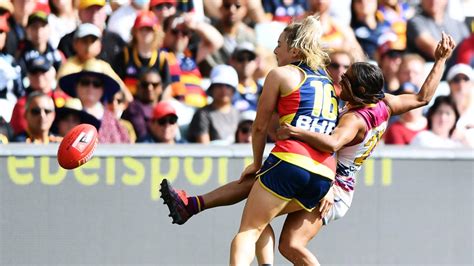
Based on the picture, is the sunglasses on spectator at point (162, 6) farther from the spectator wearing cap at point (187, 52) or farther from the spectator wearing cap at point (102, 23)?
the spectator wearing cap at point (102, 23)

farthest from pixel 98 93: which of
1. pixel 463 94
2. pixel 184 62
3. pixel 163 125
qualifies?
pixel 463 94

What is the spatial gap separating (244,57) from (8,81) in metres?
2.17

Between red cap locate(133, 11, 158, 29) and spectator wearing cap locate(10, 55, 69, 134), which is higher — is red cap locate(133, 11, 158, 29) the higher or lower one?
the higher one

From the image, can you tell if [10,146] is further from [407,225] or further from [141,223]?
[407,225]

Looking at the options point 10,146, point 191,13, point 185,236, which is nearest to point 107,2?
point 191,13

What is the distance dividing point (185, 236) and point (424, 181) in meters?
2.30

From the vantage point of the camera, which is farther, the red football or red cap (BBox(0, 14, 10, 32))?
red cap (BBox(0, 14, 10, 32))

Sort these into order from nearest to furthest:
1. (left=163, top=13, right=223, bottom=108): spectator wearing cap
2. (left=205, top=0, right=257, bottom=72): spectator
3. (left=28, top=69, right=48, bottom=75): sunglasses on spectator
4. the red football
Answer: the red football
(left=28, top=69, right=48, bottom=75): sunglasses on spectator
(left=163, top=13, right=223, bottom=108): spectator wearing cap
(left=205, top=0, right=257, bottom=72): spectator

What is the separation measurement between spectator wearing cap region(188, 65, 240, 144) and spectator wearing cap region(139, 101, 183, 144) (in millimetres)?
147

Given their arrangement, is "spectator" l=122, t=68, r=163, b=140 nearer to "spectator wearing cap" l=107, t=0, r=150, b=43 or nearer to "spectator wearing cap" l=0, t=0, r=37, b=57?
"spectator wearing cap" l=107, t=0, r=150, b=43

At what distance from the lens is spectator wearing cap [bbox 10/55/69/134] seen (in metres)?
8.60

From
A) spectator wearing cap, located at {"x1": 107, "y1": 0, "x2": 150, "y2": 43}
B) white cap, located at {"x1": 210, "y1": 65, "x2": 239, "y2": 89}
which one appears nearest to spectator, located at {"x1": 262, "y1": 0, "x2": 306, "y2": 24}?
A: white cap, located at {"x1": 210, "y1": 65, "x2": 239, "y2": 89}

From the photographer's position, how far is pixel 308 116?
613 cm

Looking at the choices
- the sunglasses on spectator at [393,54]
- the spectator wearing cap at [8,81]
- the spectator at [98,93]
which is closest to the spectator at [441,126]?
the sunglasses on spectator at [393,54]
